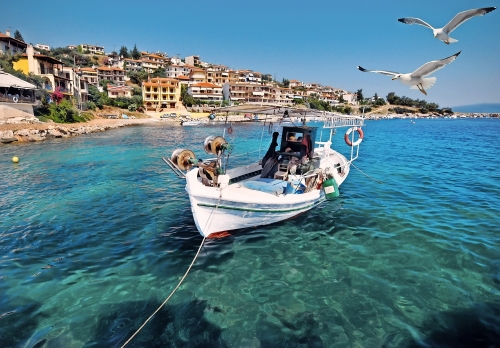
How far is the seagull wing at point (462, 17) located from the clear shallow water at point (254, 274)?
6390 millimetres

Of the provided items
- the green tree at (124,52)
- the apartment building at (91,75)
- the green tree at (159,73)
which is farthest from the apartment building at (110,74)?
the green tree at (124,52)

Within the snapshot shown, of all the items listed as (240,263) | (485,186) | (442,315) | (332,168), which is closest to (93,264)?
(240,263)

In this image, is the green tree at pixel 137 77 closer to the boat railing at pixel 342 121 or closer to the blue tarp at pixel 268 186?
the boat railing at pixel 342 121

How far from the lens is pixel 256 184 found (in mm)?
10320

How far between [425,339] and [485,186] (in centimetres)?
1470

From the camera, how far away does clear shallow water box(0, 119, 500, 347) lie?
5.54m

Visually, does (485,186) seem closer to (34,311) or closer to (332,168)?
(332,168)

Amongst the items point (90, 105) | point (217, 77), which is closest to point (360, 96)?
point (217, 77)

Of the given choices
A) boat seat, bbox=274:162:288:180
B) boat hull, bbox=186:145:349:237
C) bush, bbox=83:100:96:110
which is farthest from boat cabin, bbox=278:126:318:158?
bush, bbox=83:100:96:110

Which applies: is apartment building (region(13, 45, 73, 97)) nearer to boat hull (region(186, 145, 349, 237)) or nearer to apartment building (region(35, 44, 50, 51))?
boat hull (region(186, 145, 349, 237))

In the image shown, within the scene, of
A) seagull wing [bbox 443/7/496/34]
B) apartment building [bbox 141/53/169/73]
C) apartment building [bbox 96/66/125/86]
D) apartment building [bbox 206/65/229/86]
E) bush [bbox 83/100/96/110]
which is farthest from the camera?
apartment building [bbox 141/53/169/73]

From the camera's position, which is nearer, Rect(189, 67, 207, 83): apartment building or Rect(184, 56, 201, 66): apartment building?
Rect(189, 67, 207, 83): apartment building

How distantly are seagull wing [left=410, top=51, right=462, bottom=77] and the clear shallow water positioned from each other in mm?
5205

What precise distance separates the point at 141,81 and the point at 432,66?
102 metres
